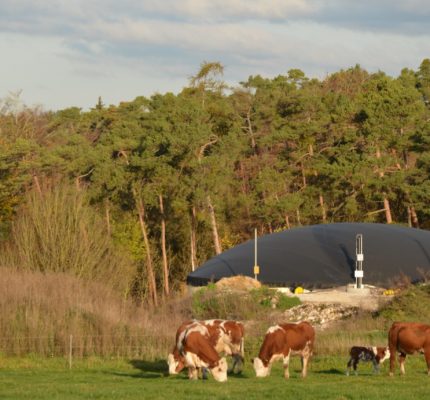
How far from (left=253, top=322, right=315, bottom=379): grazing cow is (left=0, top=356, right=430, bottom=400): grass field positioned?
0.32m

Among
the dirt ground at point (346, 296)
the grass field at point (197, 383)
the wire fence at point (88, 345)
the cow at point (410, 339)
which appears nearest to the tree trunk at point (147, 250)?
the dirt ground at point (346, 296)

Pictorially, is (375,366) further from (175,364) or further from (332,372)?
(175,364)

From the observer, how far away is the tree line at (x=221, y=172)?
8062cm

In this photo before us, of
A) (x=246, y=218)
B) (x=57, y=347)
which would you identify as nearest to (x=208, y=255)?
(x=246, y=218)

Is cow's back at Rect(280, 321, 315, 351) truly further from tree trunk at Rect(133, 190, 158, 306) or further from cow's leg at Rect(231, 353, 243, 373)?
tree trunk at Rect(133, 190, 158, 306)

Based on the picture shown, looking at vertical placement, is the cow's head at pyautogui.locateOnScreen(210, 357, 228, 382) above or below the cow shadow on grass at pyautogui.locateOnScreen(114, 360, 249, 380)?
above

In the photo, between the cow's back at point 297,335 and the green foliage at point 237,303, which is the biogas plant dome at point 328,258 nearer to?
the green foliage at point 237,303

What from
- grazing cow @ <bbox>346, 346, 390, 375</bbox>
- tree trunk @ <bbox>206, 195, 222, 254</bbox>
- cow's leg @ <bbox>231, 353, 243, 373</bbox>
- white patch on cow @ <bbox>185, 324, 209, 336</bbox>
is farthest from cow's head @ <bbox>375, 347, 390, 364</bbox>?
tree trunk @ <bbox>206, 195, 222, 254</bbox>

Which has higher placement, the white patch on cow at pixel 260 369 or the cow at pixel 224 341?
the cow at pixel 224 341

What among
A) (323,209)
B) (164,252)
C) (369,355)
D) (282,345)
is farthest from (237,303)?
(323,209)

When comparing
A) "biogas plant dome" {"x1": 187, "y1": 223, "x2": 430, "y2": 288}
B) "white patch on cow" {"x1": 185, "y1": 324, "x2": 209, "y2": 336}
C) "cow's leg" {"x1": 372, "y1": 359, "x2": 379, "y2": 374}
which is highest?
"biogas plant dome" {"x1": 187, "y1": 223, "x2": 430, "y2": 288}

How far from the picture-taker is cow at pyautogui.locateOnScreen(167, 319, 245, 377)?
86.5 ft

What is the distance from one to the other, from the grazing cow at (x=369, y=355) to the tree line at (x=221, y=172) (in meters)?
51.3

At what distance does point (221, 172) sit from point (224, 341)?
56507mm
